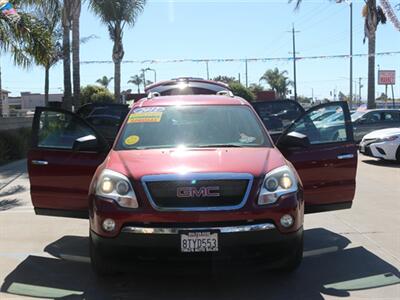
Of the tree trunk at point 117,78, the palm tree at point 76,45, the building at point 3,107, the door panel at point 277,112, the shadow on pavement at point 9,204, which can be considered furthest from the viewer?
the tree trunk at point 117,78

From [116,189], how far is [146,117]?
4.59 feet

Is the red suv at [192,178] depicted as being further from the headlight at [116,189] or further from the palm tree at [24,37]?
the palm tree at [24,37]

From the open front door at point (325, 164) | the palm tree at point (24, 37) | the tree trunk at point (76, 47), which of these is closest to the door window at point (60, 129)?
the open front door at point (325, 164)

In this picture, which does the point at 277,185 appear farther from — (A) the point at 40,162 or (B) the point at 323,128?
(A) the point at 40,162

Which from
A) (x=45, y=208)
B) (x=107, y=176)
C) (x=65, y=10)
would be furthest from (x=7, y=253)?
(x=65, y=10)

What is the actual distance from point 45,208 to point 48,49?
9.15 metres

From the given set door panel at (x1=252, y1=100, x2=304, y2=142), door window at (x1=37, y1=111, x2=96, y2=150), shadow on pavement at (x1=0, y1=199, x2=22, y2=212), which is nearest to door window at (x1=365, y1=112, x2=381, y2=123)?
door panel at (x1=252, y1=100, x2=304, y2=142)

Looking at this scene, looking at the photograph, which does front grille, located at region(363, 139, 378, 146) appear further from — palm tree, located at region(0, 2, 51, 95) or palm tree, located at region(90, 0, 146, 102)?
palm tree, located at region(90, 0, 146, 102)

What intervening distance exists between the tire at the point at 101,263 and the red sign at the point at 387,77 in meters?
66.4

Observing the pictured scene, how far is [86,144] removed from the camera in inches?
224

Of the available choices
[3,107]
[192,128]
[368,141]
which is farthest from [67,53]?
[3,107]

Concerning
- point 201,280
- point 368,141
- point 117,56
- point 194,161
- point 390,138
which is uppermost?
point 117,56

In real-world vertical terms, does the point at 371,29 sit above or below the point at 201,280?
above

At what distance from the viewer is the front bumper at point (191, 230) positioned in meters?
4.38
